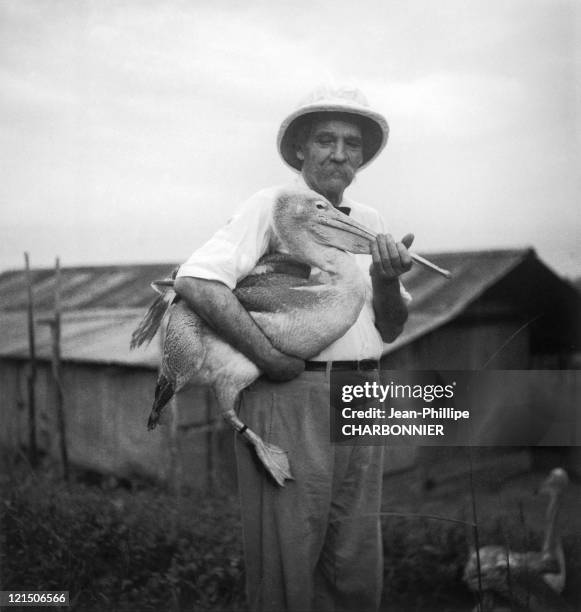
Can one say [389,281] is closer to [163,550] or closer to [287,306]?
[287,306]

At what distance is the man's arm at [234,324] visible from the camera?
2.56 meters

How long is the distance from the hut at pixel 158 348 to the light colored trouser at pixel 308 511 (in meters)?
0.21

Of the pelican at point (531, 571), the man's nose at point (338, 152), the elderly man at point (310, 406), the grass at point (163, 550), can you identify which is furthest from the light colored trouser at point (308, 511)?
the man's nose at point (338, 152)

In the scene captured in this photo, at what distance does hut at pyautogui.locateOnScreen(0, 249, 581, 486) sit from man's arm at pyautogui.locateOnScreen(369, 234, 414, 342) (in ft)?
0.25

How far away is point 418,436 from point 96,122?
1794 mm

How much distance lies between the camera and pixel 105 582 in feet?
9.27

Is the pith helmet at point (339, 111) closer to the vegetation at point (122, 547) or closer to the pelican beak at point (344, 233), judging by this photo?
the pelican beak at point (344, 233)

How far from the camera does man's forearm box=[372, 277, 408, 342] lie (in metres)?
2.65

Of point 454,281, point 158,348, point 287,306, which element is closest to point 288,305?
point 287,306

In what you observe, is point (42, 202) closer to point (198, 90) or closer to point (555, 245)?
point (198, 90)

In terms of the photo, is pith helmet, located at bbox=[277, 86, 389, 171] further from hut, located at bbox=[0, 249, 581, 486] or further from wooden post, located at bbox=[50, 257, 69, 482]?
wooden post, located at bbox=[50, 257, 69, 482]

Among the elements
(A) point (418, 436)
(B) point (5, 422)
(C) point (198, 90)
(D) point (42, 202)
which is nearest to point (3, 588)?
(B) point (5, 422)

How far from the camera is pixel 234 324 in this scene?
256 cm

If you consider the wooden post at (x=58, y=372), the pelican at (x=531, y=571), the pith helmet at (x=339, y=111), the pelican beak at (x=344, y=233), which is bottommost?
the pelican at (x=531, y=571)
